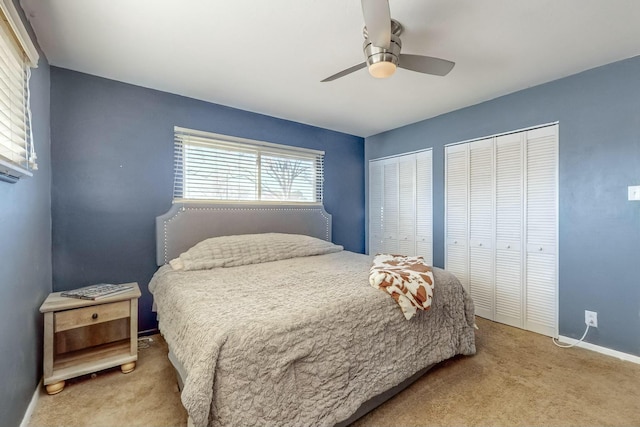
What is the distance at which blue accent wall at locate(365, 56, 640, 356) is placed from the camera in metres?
2.18

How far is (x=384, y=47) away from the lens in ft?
A: 5.13

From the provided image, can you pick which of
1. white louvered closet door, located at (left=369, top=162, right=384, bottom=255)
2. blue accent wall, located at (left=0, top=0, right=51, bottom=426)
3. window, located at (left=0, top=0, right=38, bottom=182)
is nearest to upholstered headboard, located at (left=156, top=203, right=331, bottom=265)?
blue accent wall, located at (left=0, top=0, right=51, bottom=426)

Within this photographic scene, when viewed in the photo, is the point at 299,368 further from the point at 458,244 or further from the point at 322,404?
the point at 458,244

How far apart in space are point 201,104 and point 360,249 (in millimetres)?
2961

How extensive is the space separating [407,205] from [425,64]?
2.27m

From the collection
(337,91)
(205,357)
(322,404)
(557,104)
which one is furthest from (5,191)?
(557,104)

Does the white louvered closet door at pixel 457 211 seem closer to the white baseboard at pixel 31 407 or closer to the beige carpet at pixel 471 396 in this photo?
the beige carpet at pixel 471 396

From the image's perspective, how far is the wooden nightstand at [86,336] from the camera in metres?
1.77

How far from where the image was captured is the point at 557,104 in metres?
2.56

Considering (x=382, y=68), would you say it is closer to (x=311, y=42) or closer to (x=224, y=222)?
(x=311, y=42)

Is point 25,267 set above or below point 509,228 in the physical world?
below

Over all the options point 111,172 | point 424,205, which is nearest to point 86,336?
point 111,172

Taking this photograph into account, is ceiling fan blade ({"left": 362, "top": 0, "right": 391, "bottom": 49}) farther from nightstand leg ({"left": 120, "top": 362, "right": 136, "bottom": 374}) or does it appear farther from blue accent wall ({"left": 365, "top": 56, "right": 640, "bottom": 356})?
nightstand leg ({"left": 120, "top": 362, "right": 136, "bottom": 374})

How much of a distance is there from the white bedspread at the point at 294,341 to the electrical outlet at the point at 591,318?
44.9 inches
